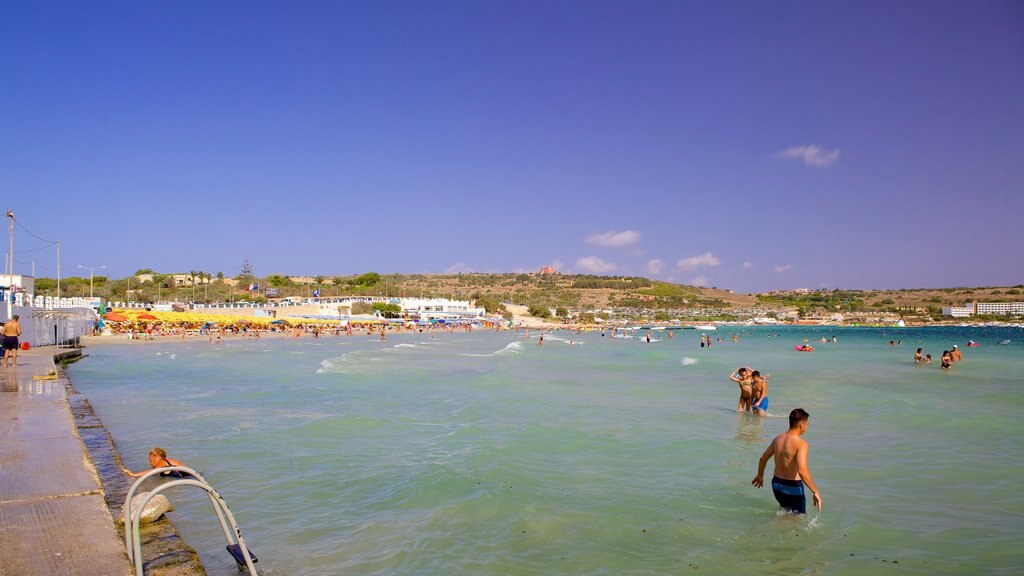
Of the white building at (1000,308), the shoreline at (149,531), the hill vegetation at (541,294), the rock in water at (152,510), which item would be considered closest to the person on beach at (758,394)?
the shoreline at (149,531)

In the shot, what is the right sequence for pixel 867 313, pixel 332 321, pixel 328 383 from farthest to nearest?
1. pixel 867 313
2. pixel 332 321
3. pixel 328 383

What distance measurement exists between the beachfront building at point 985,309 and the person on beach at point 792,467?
176 metres

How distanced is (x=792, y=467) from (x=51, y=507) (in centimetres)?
676

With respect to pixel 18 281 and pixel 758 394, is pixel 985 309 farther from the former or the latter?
pixel 18 281

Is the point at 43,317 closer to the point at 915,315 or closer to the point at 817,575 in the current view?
the point at 817,575

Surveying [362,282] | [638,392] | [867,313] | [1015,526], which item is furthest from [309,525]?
[867,313]

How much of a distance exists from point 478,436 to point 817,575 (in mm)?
7376

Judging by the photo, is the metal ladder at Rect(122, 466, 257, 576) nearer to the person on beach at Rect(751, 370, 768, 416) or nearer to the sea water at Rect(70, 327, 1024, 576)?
the sea water at Rect(70, 327, 1024, 576)

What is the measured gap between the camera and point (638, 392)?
783 inches

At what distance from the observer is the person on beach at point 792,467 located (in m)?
6.33

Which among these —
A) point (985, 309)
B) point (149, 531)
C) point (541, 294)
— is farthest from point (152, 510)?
point (985, 309)

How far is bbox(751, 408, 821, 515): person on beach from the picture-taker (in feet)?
20.8

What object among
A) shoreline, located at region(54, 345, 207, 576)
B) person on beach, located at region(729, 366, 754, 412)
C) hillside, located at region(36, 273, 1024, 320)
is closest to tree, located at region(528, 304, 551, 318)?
hillside, located at region(36, 273, 1024, 320)

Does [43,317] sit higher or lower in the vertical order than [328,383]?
higher
